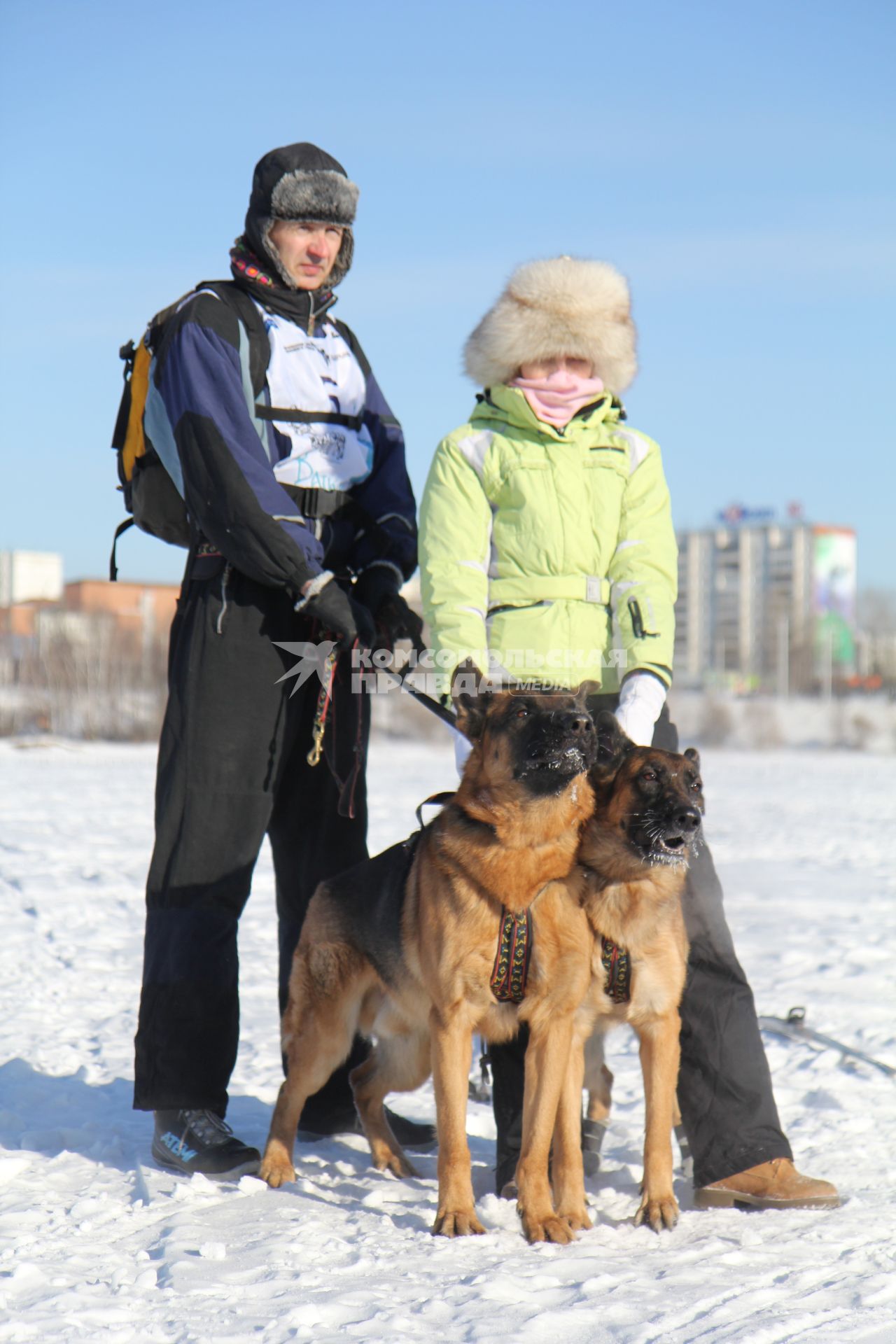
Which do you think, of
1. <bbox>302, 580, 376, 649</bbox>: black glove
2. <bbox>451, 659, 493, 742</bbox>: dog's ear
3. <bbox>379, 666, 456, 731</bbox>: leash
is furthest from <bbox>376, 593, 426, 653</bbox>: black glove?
<bbox>451, 659, 493, 742</bbox>: dog's ear

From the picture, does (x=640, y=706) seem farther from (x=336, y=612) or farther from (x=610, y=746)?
(x=336, y=612)

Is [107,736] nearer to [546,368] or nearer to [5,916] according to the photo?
[5,916]

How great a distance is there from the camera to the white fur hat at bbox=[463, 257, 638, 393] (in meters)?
3.60

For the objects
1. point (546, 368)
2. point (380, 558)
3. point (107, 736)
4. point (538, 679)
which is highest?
point (546, 368)

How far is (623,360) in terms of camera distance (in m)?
3.69

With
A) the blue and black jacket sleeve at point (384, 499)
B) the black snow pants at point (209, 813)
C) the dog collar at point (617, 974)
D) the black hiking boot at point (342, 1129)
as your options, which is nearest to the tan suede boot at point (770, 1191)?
the dog collar at point (617, 974)

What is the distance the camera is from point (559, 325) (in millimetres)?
3596

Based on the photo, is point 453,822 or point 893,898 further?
point 893,898

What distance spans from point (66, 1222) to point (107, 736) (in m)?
29.7

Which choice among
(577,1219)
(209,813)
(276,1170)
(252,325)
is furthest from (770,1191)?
(252,325)

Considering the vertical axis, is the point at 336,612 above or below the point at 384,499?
below

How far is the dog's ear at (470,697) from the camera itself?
3.35 m

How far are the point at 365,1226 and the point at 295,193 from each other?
297 centimetres

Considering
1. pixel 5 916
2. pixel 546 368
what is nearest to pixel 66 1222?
pixel 546 368
